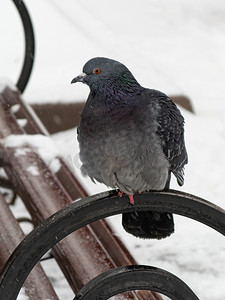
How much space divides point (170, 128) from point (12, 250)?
69cm

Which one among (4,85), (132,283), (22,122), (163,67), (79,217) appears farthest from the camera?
(163,67)

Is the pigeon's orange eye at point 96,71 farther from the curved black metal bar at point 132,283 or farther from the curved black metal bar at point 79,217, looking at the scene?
the curved black metal bar at point 132,283

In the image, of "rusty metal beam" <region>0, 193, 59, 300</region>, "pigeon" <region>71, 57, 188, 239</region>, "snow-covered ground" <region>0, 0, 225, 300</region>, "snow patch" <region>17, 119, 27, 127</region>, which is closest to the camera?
"pigeon" <region>71, 57, 188, 239</region>

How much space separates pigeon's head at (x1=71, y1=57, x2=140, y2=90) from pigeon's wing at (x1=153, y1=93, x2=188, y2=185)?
0.42 feet

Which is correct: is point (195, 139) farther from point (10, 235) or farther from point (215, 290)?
point (10, 235)

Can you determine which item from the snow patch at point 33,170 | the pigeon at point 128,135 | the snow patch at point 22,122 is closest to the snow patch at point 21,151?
the snow patch at point 33,170

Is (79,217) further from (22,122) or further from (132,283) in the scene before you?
(22,122)

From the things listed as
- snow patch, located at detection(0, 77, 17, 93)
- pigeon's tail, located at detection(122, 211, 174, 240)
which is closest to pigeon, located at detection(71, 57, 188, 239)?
pigeon's tail, located at detection(122, 211, 174, 240)

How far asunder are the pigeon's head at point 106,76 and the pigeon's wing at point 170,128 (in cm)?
13

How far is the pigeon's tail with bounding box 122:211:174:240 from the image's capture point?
6.82ft

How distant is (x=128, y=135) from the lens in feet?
6.55

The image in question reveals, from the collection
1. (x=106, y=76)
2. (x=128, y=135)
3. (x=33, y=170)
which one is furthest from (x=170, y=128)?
(x=33, y=170)

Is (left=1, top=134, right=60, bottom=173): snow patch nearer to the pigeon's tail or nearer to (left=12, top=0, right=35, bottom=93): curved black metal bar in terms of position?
(left=12, top=0, right=35, bottom=93): curved black metal bar

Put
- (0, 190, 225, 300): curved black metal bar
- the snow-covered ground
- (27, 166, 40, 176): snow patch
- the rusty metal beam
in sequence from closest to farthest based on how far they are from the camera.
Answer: (0, 190, 225, 300): curved black metal bar < the rusty metal beam < (27, 166, 40, 176): snow patch < the snow-covered ground
